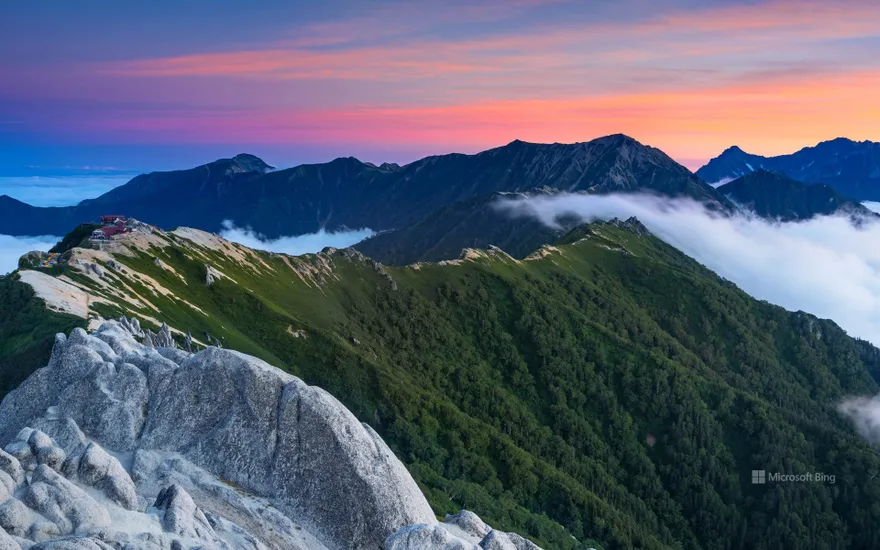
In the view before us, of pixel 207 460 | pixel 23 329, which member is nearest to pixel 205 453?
pixel 207 460

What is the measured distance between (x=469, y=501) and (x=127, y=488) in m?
90.5

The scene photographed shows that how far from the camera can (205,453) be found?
53594mm

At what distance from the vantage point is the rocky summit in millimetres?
40125

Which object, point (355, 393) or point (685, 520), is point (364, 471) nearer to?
point (355, 393)

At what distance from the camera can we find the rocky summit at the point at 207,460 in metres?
40.1

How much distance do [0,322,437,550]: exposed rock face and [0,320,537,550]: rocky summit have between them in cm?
10
